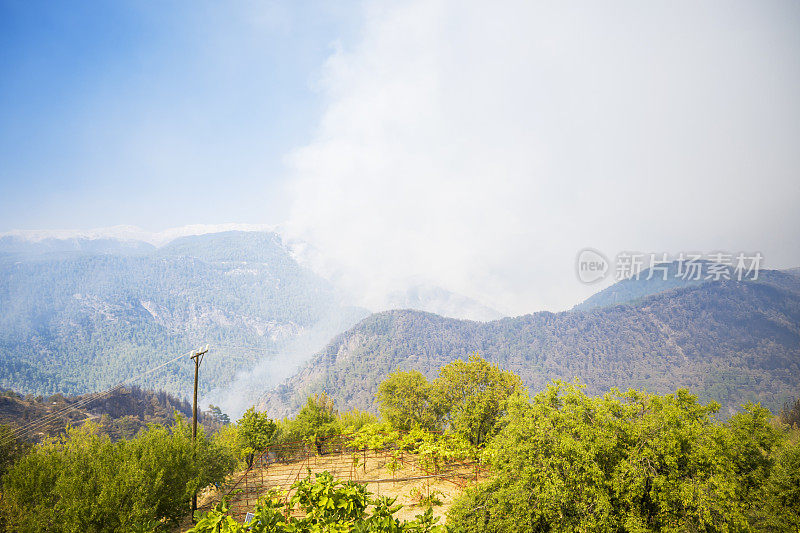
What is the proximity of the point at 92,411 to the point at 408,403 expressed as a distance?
149711 millimetres

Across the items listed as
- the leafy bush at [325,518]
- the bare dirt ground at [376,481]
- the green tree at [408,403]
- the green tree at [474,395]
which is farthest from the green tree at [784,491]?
the green tree at [408,403]

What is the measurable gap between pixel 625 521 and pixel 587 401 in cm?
387

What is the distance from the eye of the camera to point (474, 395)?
80.2ft

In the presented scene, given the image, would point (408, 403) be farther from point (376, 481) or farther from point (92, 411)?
point (92, 411)

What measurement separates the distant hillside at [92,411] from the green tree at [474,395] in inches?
2862

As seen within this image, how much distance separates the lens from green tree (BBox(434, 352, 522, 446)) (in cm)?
2330

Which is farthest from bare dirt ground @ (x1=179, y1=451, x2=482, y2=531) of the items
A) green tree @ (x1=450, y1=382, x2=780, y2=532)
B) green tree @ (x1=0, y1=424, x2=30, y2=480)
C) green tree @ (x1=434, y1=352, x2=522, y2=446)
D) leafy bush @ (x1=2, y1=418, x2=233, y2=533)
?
green tree @ (x1=0, y1=424, x2=30, y2=480)

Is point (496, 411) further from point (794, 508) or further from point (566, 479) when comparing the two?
point (794, 508)

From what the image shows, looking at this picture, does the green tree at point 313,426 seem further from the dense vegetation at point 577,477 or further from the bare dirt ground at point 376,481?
the dense vegetation at point 577,477

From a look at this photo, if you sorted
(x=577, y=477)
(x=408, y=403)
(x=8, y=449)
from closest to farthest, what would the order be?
(x=577, y=477) < (x=8, y=449) < (x=408, y=403)

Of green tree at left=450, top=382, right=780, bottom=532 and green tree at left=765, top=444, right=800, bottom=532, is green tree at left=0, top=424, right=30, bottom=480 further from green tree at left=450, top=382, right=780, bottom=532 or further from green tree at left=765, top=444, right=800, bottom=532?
green tree at left=765, top=444, right=800, bottom=532

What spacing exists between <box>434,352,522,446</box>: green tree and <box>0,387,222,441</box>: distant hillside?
7268cm

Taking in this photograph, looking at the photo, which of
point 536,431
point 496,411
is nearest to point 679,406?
point 536,431

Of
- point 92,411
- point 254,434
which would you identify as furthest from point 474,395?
point 92,411
